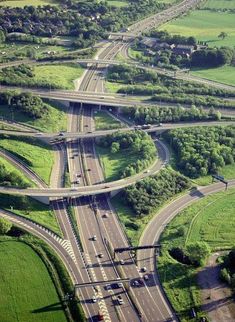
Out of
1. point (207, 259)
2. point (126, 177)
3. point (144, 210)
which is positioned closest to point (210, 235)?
point (207, 259)

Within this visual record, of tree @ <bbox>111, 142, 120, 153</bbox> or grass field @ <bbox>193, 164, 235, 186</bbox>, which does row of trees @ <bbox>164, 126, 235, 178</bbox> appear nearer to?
grass field @ <bbox>193, 164, 235, 186</bbox>

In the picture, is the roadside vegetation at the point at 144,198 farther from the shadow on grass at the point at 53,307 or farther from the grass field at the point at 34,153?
the shadow on grass at the point at 53,307

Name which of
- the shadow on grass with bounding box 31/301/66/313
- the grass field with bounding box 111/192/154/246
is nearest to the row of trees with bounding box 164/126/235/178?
the grass field with bounding box 111/192/154/246

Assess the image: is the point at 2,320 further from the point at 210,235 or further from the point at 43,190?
the point at 210,235

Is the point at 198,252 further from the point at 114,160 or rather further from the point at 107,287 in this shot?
the point at 114,160

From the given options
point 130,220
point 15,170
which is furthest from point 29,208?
point 130,220

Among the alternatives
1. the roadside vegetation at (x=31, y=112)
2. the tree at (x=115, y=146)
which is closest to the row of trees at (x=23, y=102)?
the roadside vegetation at (x=31, y=112)
